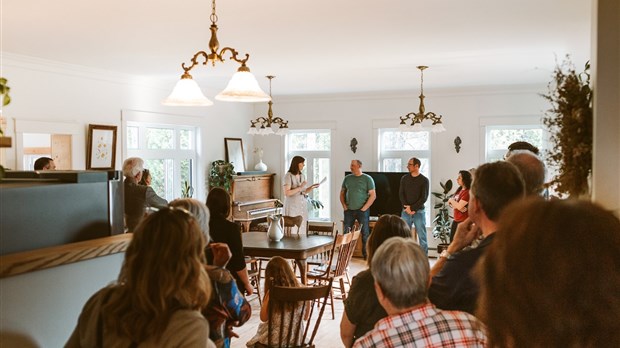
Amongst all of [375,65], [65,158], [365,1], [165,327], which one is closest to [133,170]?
[65,158]

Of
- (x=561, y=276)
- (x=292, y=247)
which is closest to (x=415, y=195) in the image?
(x=292, y=247)

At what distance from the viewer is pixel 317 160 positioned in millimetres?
10141

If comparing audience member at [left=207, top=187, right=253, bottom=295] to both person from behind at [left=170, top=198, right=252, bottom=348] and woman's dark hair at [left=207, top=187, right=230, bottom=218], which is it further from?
person from behind at [left=170, top=198, right=252, bottom=348]

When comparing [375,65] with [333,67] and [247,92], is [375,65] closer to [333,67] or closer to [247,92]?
[333,67]

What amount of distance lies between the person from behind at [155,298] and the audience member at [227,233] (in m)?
1.97

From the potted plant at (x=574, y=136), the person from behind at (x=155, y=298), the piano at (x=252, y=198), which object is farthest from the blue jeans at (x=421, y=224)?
the person from behind at (x=155, y=298)

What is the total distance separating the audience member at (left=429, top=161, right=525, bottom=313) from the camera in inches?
84.4

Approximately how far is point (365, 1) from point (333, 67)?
288 centimetres

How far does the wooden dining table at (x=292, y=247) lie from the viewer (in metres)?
5.28

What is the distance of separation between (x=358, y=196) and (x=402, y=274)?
6516 mm

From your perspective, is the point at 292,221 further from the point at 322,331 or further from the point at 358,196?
the point at 358,196

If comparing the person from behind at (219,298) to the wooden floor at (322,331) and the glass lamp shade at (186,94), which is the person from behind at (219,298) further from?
the wooden floor at (322,331)

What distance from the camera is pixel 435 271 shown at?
2.43m

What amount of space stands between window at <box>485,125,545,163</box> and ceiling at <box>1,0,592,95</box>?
5.08 feet
